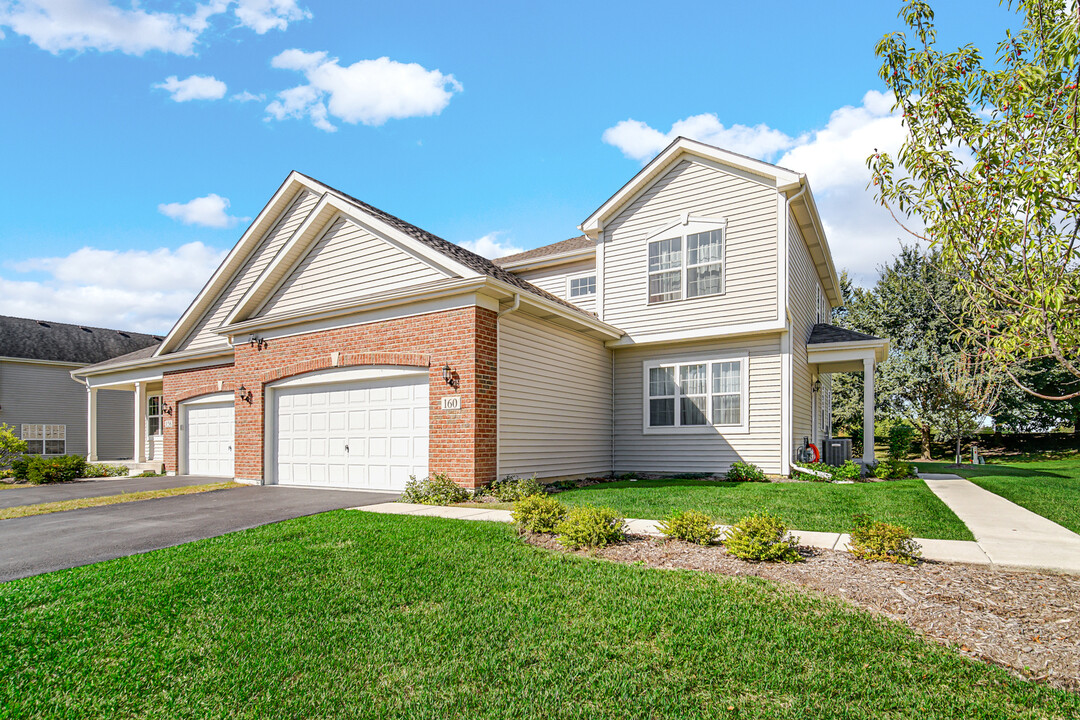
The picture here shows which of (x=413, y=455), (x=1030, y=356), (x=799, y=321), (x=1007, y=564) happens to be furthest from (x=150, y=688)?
(x=799, y=321)

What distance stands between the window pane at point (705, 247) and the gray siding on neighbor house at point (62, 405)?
27634 mm

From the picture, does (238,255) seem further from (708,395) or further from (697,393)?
(708,395)

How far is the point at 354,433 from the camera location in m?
12.8

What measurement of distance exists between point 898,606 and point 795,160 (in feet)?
37.3

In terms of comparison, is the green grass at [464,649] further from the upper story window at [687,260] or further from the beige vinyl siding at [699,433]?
the upper story window at [687,260]

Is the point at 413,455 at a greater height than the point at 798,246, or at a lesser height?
lesser

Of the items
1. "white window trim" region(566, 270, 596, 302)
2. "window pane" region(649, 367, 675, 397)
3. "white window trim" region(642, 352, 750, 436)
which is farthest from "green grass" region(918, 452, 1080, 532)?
"white window trim" region(566, 270, 596, 302)

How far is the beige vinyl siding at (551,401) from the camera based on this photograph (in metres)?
11.7

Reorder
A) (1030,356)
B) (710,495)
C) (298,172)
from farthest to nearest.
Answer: (298,172) < (710,495) < (1030,356)

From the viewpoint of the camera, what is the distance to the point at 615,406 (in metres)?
16.0

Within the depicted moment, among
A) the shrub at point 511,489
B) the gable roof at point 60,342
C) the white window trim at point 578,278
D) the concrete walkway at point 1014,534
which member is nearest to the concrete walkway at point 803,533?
the concrete walkway at point 1014,534

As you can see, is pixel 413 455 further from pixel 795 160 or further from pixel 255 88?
pixel 795 160

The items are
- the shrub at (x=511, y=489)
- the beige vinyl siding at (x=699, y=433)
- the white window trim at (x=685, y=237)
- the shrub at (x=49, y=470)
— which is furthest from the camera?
the shrub at (x=49, y=470)

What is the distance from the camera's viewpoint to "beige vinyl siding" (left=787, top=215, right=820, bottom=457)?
47.5 ft
